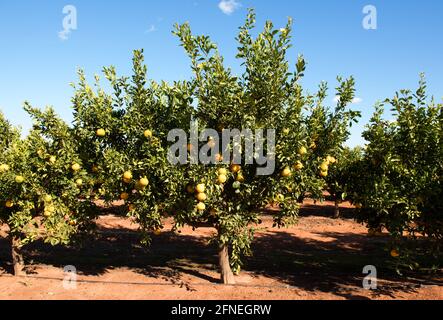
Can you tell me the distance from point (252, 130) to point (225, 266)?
529 cm

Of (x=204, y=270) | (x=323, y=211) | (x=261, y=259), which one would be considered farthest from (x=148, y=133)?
(x=323, y=211)

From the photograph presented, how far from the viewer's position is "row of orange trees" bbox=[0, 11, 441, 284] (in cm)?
938

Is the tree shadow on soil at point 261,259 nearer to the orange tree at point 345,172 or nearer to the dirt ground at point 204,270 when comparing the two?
the dirt ground at point 204,270

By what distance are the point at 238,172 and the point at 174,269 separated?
6.63 metres

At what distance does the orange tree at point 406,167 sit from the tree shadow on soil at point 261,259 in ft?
9.50

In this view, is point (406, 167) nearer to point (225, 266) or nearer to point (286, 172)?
point (286, 172)

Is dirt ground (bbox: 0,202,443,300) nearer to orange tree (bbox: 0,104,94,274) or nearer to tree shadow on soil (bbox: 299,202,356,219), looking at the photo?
orange tree (bbox: 0,104,94,274)

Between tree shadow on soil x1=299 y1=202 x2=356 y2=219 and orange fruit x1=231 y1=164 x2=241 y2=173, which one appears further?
tree shadow on soil x1=299 y1=202 x2=356 y2=219

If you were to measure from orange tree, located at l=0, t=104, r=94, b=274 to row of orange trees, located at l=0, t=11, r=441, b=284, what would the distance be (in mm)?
36

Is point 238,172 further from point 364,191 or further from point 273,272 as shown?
point 273,272

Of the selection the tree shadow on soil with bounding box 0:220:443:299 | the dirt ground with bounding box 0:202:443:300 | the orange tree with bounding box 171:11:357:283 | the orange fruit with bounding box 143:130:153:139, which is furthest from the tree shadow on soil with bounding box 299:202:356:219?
the orange fruit with bounding box 143:130:153:139


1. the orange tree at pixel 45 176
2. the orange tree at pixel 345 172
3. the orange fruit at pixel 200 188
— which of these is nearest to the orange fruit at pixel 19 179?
the orange tree at pixel 45 176

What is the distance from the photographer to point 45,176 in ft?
36.1

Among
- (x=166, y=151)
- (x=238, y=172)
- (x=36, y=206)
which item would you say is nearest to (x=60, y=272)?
(x=36, y=206)
